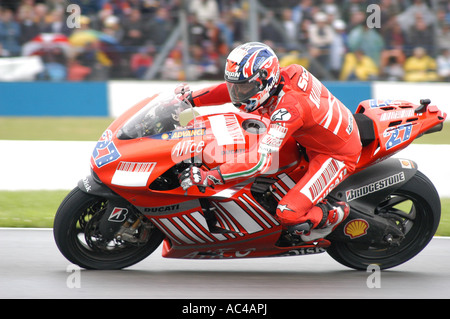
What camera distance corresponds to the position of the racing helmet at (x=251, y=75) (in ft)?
14.1

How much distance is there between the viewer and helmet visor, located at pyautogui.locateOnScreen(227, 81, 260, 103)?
432 centimetres

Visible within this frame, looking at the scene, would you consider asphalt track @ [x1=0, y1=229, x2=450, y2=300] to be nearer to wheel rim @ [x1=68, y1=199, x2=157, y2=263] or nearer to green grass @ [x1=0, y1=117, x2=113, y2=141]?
wheel rim @ [x1=68, y1=199, x2=157, y2=263]

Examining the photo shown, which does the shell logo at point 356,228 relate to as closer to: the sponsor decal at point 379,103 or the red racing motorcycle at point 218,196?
the red racing motorcycle at point 218,196

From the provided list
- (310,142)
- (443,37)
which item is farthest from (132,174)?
(443,37)

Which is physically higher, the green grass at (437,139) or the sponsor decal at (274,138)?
the sponsor decal at (274,138)

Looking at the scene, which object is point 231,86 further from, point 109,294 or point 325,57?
point 325,57

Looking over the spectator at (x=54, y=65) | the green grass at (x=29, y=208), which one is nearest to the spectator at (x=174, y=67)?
the spectator at (x=54, y=65)

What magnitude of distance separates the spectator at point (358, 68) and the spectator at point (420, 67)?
519 millimetres

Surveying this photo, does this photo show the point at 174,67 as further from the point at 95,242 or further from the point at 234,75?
the point at 234,75

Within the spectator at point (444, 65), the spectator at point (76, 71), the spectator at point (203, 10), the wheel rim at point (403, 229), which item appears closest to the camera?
the wheel rim at point (403, 229)

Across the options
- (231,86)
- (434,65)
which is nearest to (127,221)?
(231,86)

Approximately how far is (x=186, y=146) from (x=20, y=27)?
738 cm

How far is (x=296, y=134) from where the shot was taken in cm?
452

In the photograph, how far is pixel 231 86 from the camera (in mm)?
4391
